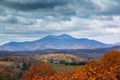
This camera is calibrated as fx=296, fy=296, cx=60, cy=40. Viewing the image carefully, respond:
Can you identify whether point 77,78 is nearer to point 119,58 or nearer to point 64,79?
point 64,79

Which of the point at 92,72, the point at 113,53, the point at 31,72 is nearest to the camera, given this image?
the point at 92,72

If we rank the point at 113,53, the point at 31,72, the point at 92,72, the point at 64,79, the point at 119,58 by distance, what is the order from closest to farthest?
the point at 64,79
the point at 92,72
the point at 119,58
the point at 113,53
the point at 31,72

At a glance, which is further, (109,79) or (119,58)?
(119,58)

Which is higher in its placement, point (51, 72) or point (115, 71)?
point (115, 71)

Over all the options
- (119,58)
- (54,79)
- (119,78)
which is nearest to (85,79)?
(54,79)

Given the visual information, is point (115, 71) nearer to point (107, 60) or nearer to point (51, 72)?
point (107, 60)

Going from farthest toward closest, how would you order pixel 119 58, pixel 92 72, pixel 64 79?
pixel 119 58 < pixel 92 72 < pixel 64 79

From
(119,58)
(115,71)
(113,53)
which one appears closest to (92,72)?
(115,71)
